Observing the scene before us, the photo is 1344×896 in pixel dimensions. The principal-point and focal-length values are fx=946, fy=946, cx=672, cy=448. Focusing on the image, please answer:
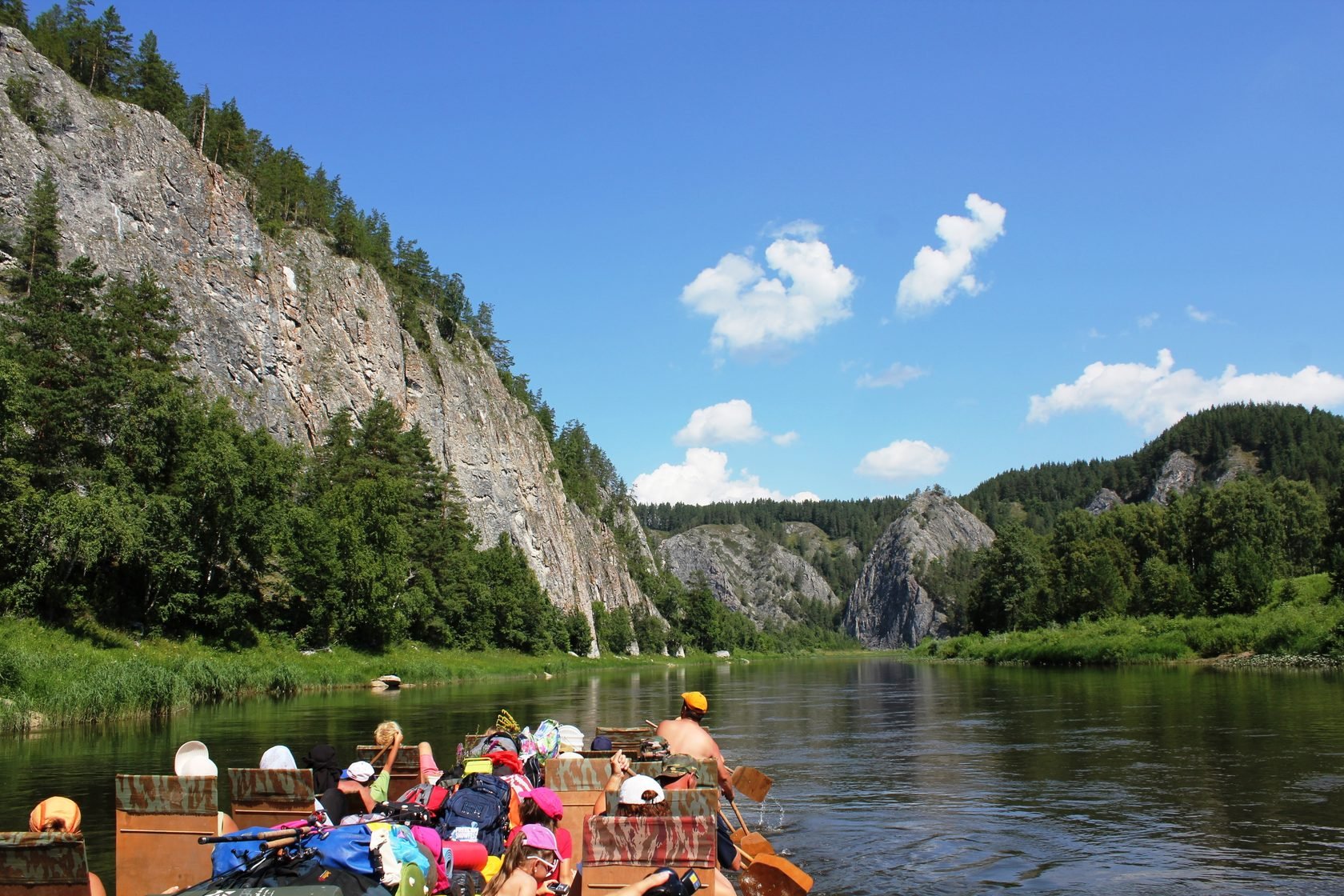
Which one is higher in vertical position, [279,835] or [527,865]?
[279,835]

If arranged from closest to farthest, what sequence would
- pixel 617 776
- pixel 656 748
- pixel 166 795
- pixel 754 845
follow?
pixel 166 795 → pixel 617 776 → pixel 754 845 → pixel 656 748

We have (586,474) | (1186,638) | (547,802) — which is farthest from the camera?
(586,474)

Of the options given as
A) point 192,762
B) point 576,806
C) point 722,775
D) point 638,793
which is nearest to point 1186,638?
point 722,775

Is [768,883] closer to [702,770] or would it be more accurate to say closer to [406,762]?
[702,770]

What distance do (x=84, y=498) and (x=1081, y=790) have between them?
130ft

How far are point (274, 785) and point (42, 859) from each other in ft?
10.5

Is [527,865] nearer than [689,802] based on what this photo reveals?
Yes

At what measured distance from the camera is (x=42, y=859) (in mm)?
7121

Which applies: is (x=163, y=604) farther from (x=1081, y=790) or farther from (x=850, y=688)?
(x=1081, y=790)

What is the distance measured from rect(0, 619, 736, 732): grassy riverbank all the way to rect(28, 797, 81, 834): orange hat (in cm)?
2254

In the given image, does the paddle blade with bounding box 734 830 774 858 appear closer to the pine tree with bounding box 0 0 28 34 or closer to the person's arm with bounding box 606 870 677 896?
the person's arm with bounding box 606 870 677 896

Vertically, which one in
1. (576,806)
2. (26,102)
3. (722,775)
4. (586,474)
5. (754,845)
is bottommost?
(754,845)

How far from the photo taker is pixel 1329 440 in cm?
17938

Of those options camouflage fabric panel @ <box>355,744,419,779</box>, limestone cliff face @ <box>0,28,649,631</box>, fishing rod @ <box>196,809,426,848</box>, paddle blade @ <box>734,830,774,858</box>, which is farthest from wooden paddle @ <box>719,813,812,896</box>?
limestone cliff face @ <box>0,28,649,631</box>
